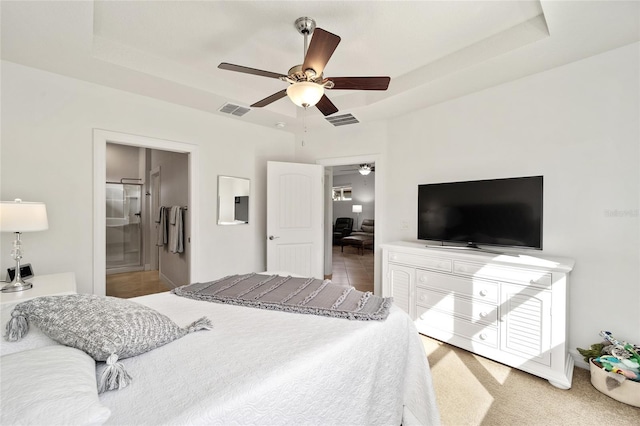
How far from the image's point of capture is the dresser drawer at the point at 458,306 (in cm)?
240

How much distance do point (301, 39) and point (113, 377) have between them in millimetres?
2428

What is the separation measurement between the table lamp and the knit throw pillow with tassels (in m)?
1.19

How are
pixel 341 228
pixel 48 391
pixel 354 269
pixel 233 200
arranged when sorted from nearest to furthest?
1. pixel 48 391
2. pixel 233 200
3. pixel 354 269
4. pixel 341 228

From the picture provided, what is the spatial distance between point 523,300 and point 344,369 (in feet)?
5.96

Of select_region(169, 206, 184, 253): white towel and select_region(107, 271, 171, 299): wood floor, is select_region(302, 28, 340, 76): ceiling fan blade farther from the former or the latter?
select_region(107, 271, 171, 299): wood floor

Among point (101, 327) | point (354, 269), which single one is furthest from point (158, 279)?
point (101, 327)

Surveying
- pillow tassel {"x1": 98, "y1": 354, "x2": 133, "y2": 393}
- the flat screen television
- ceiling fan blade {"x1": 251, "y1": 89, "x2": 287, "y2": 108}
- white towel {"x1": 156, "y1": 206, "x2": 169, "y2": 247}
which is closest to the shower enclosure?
Answer: white towel {"x1": 156, "y1": 206, "x2": 169, "y2": 247}

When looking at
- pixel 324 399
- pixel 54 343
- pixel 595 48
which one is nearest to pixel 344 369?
pixel 324 399

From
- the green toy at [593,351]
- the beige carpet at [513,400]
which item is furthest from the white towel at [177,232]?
the green toy at [593,351]

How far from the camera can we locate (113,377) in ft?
2.85

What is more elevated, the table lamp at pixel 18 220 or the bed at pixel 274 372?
the table lamp at pixel 18 220

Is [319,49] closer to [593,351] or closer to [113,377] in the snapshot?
[113,377]

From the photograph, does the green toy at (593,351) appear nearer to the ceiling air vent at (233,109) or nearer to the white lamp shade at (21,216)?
the ceiling air vent at (233,109)

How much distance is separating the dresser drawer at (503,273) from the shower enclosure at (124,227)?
6.02 m
